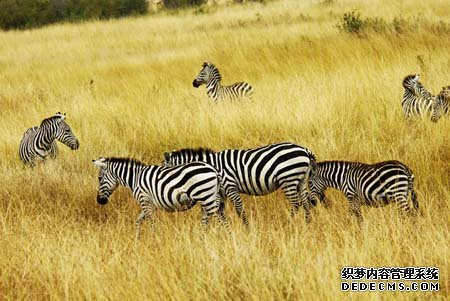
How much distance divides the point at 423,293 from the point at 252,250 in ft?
3.40

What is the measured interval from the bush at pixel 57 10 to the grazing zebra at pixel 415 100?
28117 millimetres

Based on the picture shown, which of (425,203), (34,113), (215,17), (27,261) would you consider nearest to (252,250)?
(27,261)

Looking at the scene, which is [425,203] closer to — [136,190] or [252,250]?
[252,250]

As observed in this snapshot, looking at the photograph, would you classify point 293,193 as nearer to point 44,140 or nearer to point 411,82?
point 411,82

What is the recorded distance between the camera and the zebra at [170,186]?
4613 millimetres

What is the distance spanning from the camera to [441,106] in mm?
6773

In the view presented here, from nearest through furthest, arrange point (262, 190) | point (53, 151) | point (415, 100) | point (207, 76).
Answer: point (262, 190)
point (415, 100)
point (53, 151)
point (207, 76)

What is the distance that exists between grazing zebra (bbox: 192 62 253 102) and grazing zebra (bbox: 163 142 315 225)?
3904mm

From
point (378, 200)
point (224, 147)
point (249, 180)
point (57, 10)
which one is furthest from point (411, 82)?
point (57, 10)

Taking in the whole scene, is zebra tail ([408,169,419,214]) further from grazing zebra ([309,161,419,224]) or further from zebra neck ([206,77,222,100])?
zebra neck ([206,77,222,100])

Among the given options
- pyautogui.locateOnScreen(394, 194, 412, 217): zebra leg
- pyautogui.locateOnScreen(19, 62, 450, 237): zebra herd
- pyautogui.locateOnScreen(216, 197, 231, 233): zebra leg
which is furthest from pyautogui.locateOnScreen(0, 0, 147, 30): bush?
pyautogui.locateOnScreen(394, 194, 412, 217): zebra leg

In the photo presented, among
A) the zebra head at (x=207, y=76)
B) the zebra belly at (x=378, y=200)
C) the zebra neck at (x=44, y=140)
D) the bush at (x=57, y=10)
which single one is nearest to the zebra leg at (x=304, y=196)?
the zebra belly at (x=378, y=200)

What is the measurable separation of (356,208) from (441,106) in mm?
2469

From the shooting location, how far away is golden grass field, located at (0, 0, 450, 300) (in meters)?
3.73
